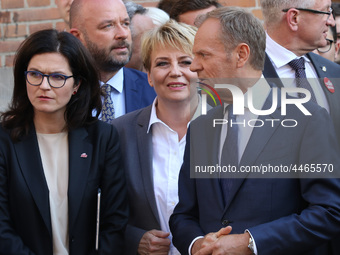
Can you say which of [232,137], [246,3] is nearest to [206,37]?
[232,137]

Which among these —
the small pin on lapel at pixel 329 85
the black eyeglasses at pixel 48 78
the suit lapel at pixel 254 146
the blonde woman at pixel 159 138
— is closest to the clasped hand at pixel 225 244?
the suit lapel at pixel 254 146

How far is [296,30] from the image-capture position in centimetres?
385

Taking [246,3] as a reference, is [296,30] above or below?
below

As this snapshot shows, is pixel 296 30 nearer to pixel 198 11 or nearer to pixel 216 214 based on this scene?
pixel 198 11

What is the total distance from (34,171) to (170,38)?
3.32 ft

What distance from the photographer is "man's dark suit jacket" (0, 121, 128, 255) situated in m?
2.81

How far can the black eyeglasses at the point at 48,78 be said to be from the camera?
116 inches

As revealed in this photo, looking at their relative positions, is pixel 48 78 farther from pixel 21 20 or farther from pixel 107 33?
pixel 21 20

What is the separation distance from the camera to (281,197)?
250 cm

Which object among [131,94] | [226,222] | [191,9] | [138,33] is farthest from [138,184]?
[191,9]

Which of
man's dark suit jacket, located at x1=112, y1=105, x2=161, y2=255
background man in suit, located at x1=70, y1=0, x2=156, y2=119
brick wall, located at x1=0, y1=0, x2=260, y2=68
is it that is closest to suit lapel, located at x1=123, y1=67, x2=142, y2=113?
background man in suit, located at x1=70, y1=0, x2=156, y2=119

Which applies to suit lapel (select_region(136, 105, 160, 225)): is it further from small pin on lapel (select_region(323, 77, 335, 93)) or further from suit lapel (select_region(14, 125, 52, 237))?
small pin on lapel (select_region(323, 77, 335, 93))

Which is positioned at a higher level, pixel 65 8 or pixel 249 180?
pixel 65 8

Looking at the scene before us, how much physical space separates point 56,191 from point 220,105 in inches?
33.8
